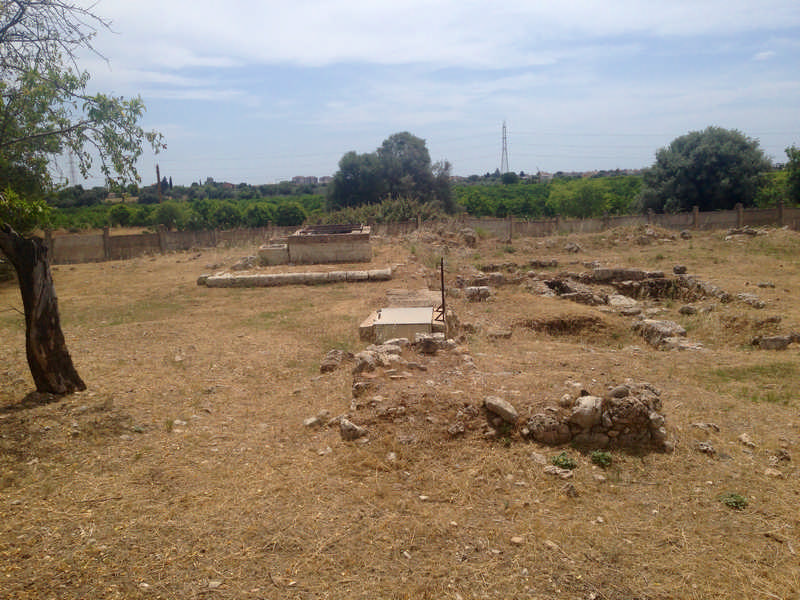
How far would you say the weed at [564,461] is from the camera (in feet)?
14.9

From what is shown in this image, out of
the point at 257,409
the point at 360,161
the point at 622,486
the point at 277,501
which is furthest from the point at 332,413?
the point at 360,161

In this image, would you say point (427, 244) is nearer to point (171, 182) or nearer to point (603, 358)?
point (603, 358)

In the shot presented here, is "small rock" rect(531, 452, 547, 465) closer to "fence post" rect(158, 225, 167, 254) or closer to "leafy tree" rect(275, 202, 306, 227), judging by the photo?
"fence post" rect(158, 225, 167, 254)

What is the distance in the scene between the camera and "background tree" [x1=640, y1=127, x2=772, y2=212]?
3111cm

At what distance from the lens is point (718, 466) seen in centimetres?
454

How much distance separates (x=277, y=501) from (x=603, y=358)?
5.17 metres

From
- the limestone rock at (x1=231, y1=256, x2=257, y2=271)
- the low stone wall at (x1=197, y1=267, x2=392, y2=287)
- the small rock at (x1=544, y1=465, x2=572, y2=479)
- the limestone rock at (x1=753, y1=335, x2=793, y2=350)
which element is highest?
the limestone rock at (x1=231, y1=256, x2=257, y2=271)

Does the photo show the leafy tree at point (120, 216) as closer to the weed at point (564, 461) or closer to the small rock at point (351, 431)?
the small rock at point (351, 431)

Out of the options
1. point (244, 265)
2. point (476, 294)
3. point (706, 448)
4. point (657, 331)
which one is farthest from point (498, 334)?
point (244, 265)

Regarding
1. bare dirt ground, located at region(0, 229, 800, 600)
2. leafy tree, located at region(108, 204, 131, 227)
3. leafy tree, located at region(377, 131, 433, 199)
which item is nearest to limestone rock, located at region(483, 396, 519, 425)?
bare dirt ground, located at region(0, 229, 800, 600)

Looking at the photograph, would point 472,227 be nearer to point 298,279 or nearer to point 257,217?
point 298,279

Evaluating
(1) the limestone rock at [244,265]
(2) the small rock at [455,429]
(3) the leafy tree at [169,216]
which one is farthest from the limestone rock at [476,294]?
(3) the leafy tree at [169,216]

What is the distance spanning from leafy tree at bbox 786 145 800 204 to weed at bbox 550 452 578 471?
32696mm

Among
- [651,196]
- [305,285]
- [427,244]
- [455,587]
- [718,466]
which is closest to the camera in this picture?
[455,587]
